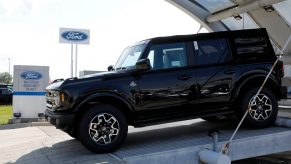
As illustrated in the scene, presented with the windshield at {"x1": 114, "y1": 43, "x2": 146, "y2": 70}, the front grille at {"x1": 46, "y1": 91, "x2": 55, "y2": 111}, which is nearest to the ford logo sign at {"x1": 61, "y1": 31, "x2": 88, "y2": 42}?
the windshield at {"x1": 114, "y1": 43, "x2": 146, "y2": 70}

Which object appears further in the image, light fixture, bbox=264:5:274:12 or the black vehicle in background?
the black vehicle in background

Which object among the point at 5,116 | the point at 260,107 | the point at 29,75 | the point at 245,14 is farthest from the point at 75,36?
the point at 260,107

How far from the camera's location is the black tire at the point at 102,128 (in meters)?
6.07

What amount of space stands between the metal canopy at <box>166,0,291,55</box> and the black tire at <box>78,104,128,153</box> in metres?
7.21

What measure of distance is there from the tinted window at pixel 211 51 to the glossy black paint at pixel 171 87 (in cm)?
8

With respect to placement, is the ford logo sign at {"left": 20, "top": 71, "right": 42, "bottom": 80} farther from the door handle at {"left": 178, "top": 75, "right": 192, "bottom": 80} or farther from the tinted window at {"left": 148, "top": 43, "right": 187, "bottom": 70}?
the door handle at {"left": 178, "top": 75, "right": 192, "bottom": 80}

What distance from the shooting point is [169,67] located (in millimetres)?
6828

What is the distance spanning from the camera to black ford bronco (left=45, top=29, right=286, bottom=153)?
616 cm

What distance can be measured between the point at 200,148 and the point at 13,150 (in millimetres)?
3599

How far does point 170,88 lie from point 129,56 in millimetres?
1126

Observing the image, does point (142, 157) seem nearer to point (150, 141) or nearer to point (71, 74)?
point (150, 141)

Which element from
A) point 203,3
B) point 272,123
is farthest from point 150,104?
point 203,3

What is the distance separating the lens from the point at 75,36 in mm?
15000

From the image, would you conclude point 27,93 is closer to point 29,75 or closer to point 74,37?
point 29,75
